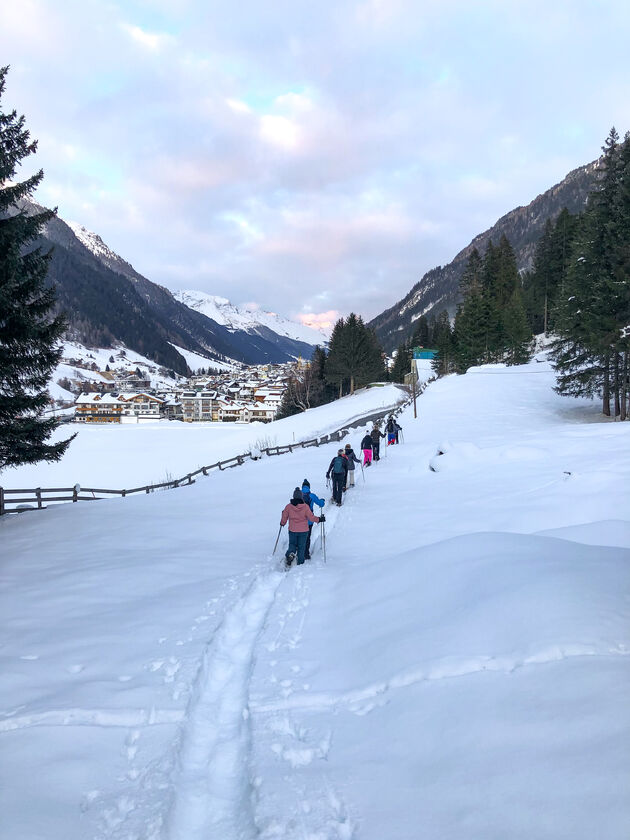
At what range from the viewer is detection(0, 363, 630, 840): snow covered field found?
10.3 ft

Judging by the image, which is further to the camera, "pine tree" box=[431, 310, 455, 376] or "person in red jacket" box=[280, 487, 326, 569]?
"pine tree" box=[431, 310, 455, 376]

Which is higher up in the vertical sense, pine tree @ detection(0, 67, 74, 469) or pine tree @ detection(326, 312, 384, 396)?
pine tree @ detection(326, 312, 384, 396)

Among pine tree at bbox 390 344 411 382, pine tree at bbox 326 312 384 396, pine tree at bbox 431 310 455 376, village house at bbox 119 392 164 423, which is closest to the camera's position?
pine tree at bbox 326 312 384 396

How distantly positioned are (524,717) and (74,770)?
3675 millimetres

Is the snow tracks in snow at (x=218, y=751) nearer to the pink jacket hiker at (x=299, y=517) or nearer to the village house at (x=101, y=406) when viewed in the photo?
the pink jacket hiker at (x=299, y=517)

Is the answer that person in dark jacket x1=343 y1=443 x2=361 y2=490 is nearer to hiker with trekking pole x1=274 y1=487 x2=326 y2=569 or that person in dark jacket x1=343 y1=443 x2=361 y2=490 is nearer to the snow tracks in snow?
hiker with trekking pole x1=274 y1=487 x2=326 y2=569

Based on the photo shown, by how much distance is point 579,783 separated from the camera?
2.93 m

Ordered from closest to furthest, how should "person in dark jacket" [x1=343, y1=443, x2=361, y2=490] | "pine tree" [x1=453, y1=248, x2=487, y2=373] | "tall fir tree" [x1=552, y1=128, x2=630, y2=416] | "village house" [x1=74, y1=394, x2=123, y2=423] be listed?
"person in dark jacket" [x1=343, y1=443, x2=361, y2=490], "tall fir tree" [x1=552, y1=128, x2=630, y2=416], "pine tree" [x1=453, y1=248, x2=487, y2=373], "village house" [x1=74, y1=394, x2=123, y2=423]

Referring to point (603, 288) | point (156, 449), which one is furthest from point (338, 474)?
point (156, 449)

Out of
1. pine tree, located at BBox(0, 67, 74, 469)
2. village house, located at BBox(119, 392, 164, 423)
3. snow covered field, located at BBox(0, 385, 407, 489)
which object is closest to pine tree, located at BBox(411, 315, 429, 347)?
snow covered field, located at BBox(0, 385, 407, 489)

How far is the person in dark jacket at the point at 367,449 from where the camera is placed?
718 inches

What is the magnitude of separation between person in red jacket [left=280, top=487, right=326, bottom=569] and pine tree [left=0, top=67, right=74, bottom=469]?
787 centimetres

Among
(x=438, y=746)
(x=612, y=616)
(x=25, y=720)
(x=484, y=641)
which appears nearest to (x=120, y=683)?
(x=25, y=720)

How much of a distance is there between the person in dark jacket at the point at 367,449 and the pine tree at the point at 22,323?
10.6 meters
